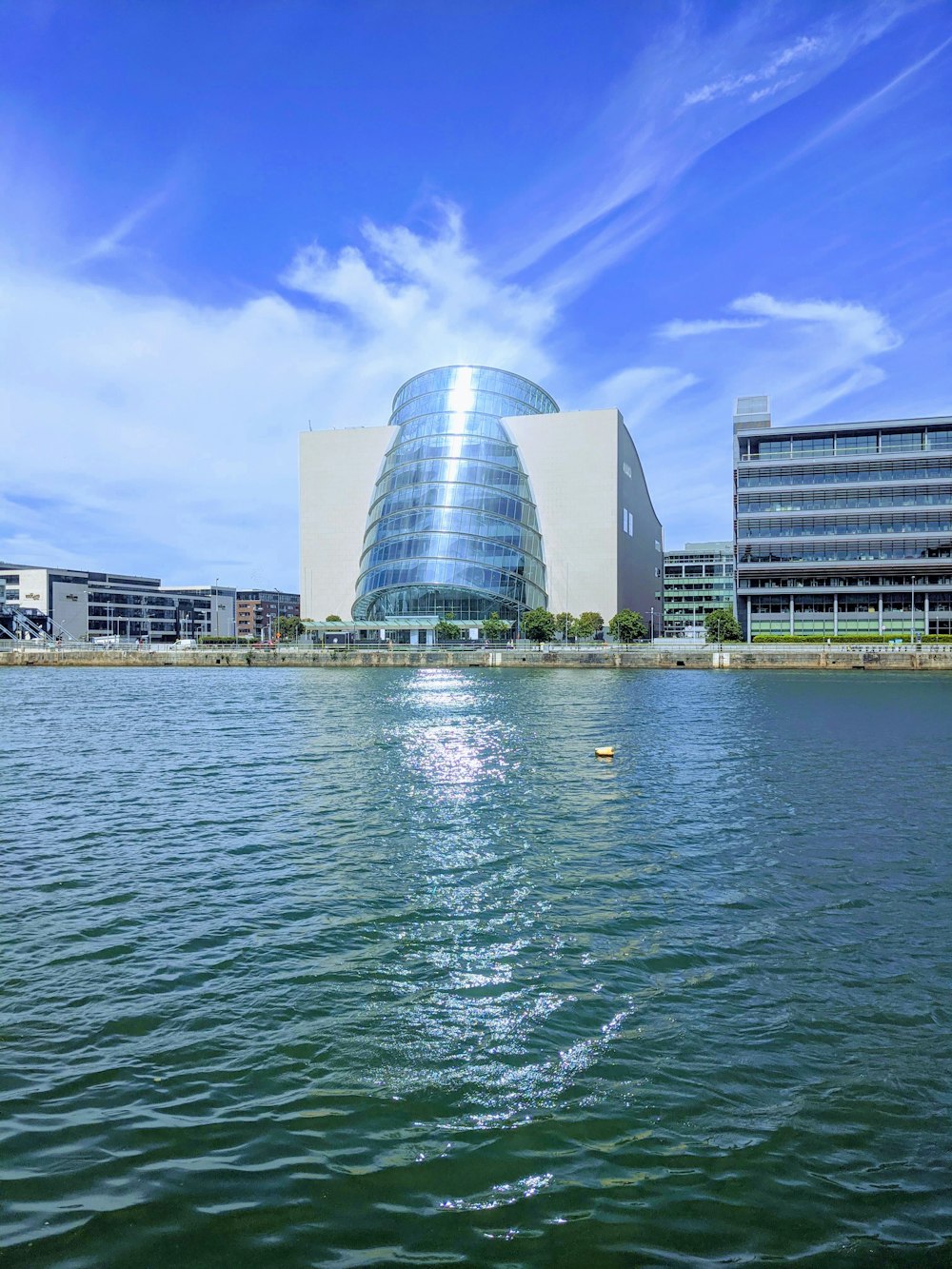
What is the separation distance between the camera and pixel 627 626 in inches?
3814

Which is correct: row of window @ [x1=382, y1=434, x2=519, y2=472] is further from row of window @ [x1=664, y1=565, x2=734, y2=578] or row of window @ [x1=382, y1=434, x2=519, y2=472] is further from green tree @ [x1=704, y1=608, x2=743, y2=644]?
row of window @ [x1=664, y1=565, x2=734, y2=578]

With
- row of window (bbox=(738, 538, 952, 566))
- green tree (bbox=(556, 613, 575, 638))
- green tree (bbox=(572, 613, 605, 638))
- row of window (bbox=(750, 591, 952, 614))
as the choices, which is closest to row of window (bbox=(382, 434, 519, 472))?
green tree (bbox=(556, 613, 575, 638))

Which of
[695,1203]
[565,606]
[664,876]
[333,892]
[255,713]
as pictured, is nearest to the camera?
[695,1203]

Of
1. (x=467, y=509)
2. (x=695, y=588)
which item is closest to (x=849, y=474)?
(x=467, y=509)

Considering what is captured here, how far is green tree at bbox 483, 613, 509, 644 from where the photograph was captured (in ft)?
321

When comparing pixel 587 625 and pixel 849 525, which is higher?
pixel 849 525

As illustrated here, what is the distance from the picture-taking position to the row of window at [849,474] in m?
97.1

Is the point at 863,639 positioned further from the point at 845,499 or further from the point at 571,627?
the point at 571,627

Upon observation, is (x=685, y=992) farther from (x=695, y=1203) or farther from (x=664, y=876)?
(x=664, y=876)

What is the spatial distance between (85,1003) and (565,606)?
10398cm

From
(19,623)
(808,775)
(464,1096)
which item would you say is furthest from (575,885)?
(19,623)

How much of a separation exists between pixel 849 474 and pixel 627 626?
32037 mm

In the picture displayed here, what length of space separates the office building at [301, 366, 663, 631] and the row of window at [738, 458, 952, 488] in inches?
728

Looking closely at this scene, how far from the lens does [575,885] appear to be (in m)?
12.5
